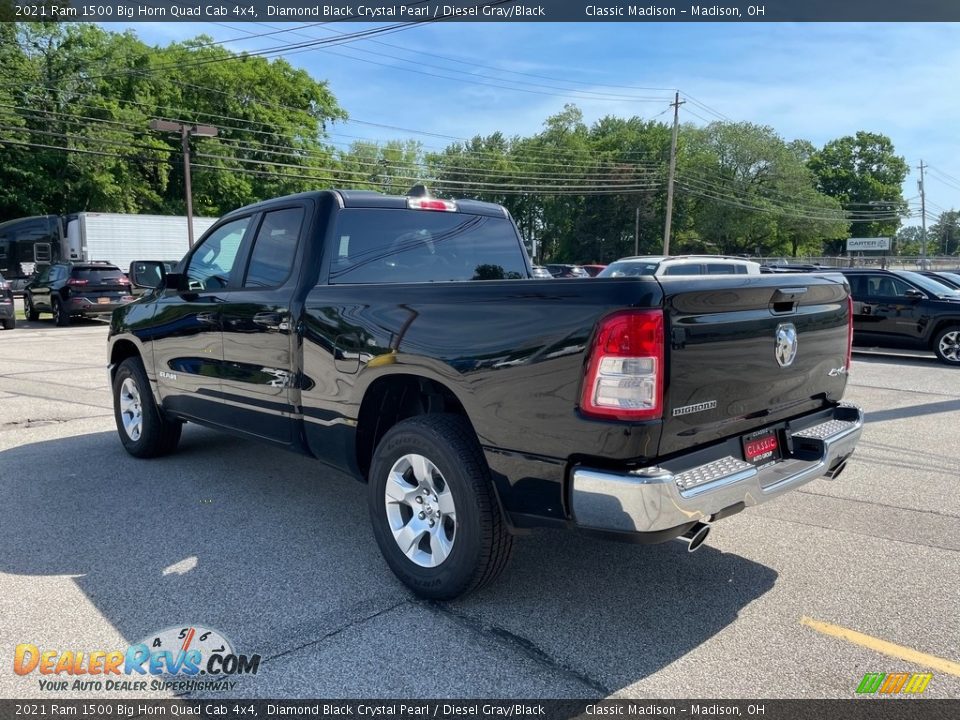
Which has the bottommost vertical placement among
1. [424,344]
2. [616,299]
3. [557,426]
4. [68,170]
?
[557,426]

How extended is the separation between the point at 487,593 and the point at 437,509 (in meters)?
0.49

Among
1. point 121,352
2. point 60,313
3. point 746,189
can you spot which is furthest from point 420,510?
point 746,189

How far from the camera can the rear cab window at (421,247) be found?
4.16 metres

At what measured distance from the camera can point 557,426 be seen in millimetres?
2730

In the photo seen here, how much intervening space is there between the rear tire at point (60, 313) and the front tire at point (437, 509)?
763 inches

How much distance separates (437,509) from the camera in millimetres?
3275

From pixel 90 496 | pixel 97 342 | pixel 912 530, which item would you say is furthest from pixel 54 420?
pixel 97 342

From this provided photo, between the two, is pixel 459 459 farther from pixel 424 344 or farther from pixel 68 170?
pixel 68 170

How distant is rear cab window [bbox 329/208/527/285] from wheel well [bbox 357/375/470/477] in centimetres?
76

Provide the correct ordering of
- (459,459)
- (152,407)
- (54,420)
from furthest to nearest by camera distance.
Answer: (54,420), (152,407), (459,459)

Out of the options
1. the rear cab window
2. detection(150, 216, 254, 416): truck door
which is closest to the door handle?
the rear cab window

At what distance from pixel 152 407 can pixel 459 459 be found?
11.6ft

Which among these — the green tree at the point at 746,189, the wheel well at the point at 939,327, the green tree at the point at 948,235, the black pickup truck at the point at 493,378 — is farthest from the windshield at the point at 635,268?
the green tree at the point at 948,235

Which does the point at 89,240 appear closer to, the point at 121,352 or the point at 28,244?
the point at 28,244
